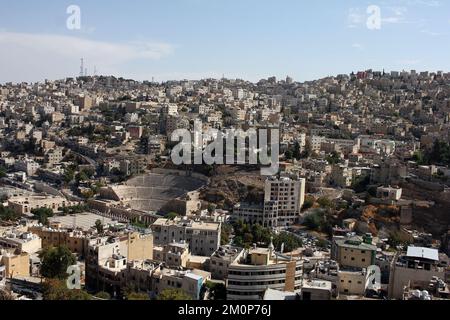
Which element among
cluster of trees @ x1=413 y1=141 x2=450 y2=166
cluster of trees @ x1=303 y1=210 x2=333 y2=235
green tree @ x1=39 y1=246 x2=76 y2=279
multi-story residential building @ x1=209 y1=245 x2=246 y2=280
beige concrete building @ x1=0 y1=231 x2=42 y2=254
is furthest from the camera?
cluster of trees @ x1=413 y1=141 x2=450 y2=166

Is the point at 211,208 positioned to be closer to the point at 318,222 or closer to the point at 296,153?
the point at 318,222

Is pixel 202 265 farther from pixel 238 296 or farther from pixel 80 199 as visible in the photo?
pixel 80 199

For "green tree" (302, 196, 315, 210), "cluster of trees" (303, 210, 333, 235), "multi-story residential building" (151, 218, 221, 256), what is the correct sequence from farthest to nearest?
"green tree" (302, 196, 315, 210) → "cluster of trees" (303, 210, 333, 235) → "multi-story residential building" (151, 218, 221, 256)

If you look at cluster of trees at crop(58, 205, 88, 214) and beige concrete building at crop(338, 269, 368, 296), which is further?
cluster of trees at crop(58, 205, 88, 214)

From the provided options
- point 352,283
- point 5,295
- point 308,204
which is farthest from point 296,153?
point 5,295

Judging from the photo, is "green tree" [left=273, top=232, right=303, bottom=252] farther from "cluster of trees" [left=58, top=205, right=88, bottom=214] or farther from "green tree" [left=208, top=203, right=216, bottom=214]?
"cluster of trees" [left=58, top=205, right=88, bottom=214]

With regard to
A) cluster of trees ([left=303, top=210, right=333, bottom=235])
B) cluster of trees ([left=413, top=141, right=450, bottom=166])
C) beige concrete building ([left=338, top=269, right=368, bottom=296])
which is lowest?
cluster of trees ([left=303, top=210, right=333, bottom=235])

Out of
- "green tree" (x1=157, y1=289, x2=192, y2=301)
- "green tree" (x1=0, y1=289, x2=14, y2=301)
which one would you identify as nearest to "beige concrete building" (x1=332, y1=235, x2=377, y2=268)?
"green tree" (x1=157, y1=289, x2=192, y2=301)
